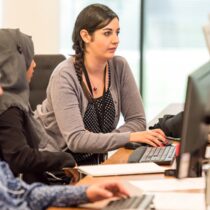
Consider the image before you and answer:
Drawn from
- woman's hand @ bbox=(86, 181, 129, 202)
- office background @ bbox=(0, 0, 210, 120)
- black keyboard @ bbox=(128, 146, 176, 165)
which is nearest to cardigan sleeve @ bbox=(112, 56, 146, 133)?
black keyboard @ bbox=(128, 146, 176, 165)

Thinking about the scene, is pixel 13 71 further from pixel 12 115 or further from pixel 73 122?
pixel 73 122

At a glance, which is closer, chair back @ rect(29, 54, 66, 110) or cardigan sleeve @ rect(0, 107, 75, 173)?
cardigan sleeve @ rect(0, 107, 75, 173)

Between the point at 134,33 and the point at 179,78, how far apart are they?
61 cm

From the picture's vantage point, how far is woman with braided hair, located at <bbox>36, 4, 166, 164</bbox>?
284 centimetres

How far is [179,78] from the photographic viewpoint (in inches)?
234

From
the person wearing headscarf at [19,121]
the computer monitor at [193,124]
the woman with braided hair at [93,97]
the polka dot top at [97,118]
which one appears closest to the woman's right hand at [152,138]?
the woman with braided hair at [93,97]

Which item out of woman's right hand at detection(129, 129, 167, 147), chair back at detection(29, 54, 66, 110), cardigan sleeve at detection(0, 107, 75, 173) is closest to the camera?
Answer: cardigan sleeve at detection(0, 107, 75, 173)

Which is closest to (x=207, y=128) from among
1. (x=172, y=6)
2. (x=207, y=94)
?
(x=207, y=94)

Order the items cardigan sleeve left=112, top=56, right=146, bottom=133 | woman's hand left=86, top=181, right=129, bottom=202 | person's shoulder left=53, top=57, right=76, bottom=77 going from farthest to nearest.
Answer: cardigan sleeve left=112, top=56, right=146, bottom=133, person's shoulder left=53, top=57, right=76, bottom=77, woman's hand left=86, top=181, right=129, bottom=202

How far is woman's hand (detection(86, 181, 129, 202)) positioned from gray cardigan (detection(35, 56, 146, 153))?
1.08m

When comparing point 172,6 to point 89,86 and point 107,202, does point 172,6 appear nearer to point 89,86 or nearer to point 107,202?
point 89,86

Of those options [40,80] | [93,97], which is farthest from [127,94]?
[40,80]

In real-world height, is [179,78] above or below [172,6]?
below

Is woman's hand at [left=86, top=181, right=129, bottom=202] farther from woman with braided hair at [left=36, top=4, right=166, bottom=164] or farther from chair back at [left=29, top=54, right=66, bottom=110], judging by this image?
chair back at [left=29, top=54, right=66, bottom=110]
